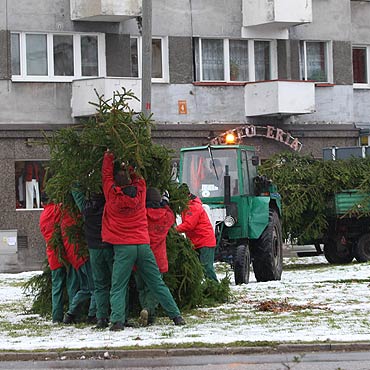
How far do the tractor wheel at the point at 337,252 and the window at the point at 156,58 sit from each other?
982cm

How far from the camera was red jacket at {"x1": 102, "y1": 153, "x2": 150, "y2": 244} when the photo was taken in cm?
1335

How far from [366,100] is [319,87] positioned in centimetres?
Answer: 242

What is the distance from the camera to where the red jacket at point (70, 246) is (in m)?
14.4

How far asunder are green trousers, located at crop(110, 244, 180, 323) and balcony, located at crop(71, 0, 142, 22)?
20.3 meters

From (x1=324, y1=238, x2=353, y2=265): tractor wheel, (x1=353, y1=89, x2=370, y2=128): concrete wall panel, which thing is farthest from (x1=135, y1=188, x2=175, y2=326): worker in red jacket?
(x1=353, y1=89, x2=370, y2=128): concrete wall panel

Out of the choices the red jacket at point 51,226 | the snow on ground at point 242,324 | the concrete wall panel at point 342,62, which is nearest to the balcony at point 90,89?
the concrete wall panel at point 342,62

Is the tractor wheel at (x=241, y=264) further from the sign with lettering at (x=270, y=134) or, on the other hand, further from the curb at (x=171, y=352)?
the sign with lettering at (x=270, y=134)

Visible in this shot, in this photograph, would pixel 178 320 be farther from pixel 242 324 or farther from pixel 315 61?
pixel 315 61

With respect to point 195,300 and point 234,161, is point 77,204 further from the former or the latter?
point 234,161

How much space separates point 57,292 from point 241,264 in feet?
18.8

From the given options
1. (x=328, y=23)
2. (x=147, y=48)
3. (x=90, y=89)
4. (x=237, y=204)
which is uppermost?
(x=328, y=23)

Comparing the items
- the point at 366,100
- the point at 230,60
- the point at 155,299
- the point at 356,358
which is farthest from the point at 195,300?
the point at 366,100

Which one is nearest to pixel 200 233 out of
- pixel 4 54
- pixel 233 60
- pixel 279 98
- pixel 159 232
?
pixel 159 232

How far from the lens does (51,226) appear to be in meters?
14.8
